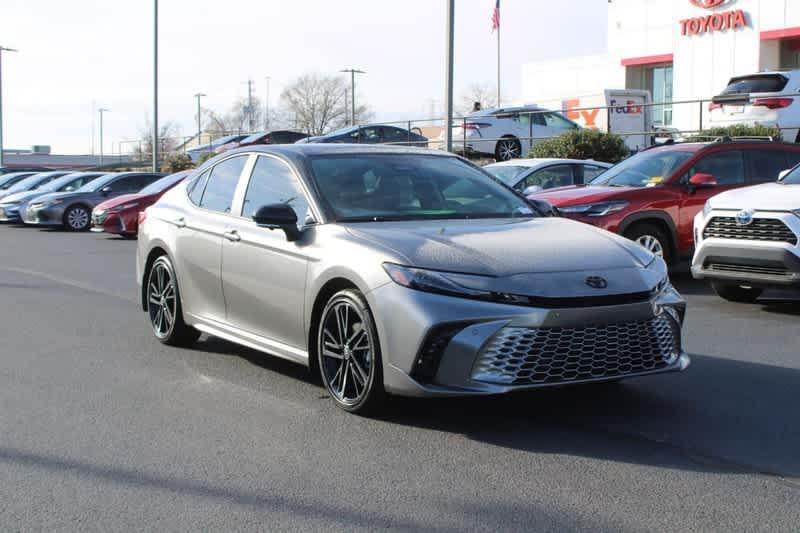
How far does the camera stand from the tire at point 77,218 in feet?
85.6

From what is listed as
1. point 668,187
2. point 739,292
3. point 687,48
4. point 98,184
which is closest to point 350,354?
point 739,292

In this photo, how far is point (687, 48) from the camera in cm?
4700

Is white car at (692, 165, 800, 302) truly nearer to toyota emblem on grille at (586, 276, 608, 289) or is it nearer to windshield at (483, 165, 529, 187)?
toyota emblem on grille at (586, 276, 608, 289)

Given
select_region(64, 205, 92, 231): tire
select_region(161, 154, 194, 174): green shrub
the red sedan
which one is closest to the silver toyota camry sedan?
the red sedan

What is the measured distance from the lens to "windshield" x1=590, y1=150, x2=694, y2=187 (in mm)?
13028

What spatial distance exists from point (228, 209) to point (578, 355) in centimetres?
298

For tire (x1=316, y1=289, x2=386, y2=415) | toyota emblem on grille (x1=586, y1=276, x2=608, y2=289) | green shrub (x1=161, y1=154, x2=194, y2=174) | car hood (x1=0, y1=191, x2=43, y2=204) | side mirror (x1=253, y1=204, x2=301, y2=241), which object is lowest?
tire (x1=316, y1=289, x2=386, y2=415)

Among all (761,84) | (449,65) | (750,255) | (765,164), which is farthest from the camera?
(761,84)

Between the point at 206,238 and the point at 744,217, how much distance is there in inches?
204

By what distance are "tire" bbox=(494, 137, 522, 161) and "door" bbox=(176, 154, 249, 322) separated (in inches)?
890

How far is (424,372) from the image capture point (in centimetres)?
546

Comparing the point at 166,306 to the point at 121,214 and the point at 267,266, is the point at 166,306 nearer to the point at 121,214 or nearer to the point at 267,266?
the point at 267,266

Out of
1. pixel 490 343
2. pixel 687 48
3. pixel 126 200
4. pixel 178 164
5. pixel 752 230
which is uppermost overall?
pixel 687 48

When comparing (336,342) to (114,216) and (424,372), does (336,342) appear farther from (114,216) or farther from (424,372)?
(114,216)
